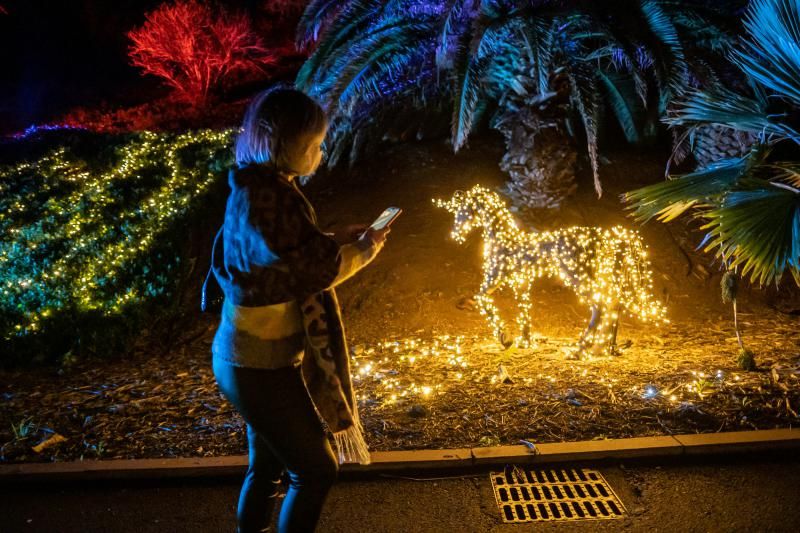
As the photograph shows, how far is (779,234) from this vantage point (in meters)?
3.81

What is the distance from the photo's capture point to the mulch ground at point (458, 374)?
4070 millimetres

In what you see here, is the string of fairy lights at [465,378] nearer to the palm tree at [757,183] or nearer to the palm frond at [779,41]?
the palm tree at [757,183]

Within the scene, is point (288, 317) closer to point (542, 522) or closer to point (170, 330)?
point (542, 522)

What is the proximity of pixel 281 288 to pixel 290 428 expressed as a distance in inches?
20.1

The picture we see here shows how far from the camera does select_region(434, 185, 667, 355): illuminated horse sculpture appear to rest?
16.9 feet

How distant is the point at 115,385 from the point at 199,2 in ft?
55.5

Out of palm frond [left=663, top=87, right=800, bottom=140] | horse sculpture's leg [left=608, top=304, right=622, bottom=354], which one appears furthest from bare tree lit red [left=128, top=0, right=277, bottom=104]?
palm frond [left=663, top=87, right=800, bottom=140]

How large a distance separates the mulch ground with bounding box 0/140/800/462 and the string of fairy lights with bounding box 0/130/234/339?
134 cm

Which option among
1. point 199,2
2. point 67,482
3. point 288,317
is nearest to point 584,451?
point 288,317

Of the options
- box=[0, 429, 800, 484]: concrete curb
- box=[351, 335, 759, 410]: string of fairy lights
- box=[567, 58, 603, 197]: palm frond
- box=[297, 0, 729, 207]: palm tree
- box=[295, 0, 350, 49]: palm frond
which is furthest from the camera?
box=[295, 0, 350, 49]: palm frond

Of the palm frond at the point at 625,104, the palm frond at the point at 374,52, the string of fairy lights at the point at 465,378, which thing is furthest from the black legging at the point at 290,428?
the palm frond at the point at 625,104

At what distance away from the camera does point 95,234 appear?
917 centimetres

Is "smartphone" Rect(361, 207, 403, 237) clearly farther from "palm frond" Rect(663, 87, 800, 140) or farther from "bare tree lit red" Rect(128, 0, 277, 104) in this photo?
"bare tree lit red" Rect(128, 0, 277, 104)

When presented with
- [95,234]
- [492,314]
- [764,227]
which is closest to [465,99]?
[492,314]
